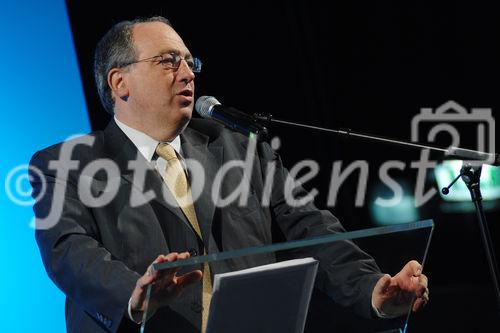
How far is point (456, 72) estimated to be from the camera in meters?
4.38

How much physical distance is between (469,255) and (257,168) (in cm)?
239

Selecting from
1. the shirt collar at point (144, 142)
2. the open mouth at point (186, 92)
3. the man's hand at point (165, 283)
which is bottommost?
the man's hand at point (165, 283)

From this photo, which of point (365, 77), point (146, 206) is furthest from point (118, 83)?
point (365, 77)

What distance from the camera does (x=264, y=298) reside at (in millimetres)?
1489

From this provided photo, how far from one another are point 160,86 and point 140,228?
0.47 meters

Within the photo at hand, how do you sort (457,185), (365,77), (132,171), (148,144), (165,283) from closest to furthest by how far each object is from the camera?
(165,283), (132,171), (148,144), (365,77), (457,185)

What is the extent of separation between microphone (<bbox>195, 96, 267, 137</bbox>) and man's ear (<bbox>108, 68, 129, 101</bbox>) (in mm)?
447

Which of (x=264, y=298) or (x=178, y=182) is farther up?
(x=178, y=182)

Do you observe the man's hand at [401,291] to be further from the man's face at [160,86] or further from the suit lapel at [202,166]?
the man's face at [160,86]

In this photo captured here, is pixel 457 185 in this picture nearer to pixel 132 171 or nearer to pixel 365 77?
pixel 365 77

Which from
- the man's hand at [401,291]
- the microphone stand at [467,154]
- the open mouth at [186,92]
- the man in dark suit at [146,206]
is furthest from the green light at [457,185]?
the man's hand at [401,291]

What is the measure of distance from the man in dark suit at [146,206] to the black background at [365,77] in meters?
1.24

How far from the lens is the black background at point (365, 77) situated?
381 cm

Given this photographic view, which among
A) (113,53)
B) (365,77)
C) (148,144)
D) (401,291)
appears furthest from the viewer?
(365,77)
